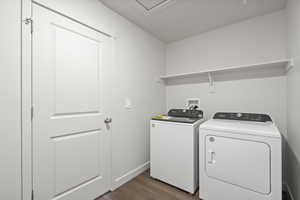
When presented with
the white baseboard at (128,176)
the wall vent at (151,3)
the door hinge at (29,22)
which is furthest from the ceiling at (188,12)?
the white baseboard at (128,176)

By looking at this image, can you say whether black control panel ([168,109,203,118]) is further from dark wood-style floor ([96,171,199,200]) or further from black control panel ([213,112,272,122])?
dark wood-style floor ([96,171,199,200])

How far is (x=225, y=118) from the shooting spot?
184cm

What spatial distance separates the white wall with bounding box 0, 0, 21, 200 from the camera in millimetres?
958

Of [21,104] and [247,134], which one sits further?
[247,134]

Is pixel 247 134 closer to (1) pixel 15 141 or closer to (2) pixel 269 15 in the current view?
(2) pixel 269 15

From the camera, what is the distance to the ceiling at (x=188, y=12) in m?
1.59

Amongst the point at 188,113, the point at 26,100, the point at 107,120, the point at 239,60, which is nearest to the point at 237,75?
the point at 239,60

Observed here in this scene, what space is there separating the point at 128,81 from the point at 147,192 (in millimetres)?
1487

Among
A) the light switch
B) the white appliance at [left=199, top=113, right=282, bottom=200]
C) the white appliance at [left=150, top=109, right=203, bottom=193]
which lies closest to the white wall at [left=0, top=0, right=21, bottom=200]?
the light switch

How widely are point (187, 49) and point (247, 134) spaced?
1773 mm

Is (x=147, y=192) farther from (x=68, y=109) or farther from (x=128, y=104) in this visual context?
(x=68, y=109)

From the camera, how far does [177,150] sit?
5.59 feet

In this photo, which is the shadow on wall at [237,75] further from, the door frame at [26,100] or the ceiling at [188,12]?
the door frame at [26,100]

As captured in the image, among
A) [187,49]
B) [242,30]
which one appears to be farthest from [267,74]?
[187,49]
